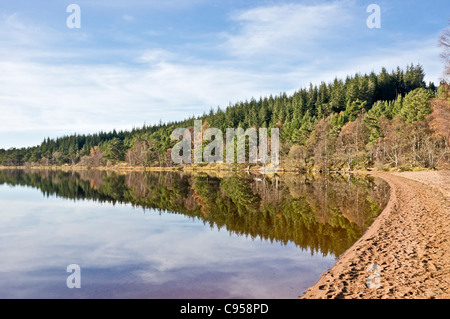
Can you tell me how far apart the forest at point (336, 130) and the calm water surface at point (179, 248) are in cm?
1572

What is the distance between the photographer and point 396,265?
846 centimetres

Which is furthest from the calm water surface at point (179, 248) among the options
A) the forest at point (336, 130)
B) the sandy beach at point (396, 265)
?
the forest at point (336, 130)

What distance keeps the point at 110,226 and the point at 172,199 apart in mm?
11388

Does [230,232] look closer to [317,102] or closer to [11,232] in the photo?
[11,232]

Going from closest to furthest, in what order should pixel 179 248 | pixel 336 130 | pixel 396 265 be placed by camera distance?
pixel 396 265
pixel 179 248
pixel 336 130

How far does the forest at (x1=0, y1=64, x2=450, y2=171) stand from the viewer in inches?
2105

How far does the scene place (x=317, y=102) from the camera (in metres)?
114

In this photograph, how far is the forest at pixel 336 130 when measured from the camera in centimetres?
5347

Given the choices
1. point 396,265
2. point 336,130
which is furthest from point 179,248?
point 336,130

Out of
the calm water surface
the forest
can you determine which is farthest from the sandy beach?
the forest

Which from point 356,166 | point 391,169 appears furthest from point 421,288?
point 356,166

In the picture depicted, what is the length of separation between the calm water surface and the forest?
15.7 meters

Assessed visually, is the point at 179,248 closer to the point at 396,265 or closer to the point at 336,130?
the point at 396,265

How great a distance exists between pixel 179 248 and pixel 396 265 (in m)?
7.83
